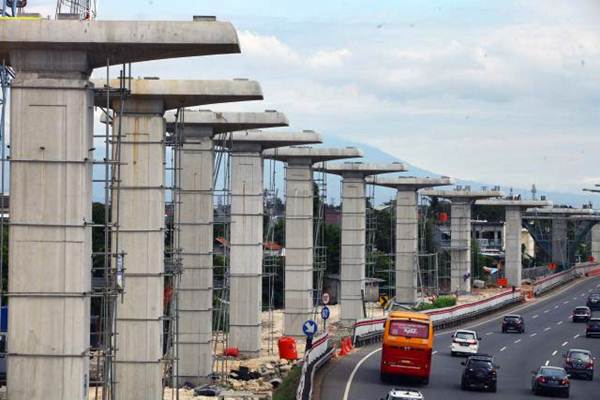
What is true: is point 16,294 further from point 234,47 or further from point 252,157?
point 252,157

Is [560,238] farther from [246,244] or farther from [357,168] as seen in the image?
[246,244]

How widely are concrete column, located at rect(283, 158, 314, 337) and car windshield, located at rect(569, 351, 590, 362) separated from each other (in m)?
20.0

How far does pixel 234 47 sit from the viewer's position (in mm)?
28219

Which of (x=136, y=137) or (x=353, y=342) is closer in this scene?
(x=136, y=137)

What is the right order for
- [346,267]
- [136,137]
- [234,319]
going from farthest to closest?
[346,267] < [234,319] < [136,137]

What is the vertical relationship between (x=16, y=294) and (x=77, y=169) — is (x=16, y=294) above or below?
below

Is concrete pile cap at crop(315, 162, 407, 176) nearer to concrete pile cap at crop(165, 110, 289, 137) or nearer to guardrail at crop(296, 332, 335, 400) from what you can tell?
guardrail at crop(296, 332, 335, 400)

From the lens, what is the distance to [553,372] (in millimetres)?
43938

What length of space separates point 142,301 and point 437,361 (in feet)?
64.4

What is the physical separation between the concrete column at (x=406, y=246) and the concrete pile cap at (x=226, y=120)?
41461 mm

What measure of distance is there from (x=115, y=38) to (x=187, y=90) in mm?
10300

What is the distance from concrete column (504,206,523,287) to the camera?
399ft

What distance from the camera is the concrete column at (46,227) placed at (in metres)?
27.4

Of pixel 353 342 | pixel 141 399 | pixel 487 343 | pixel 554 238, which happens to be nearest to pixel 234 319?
pixel 353 342
